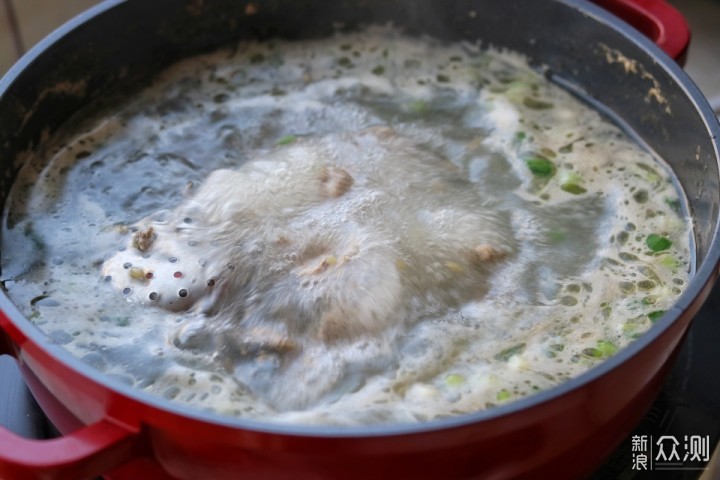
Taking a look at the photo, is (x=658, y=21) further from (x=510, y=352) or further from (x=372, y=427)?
(x=372, y=427)

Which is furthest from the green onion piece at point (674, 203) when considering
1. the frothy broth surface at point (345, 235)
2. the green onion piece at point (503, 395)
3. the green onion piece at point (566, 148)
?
the green onion piece at point (503, 395)

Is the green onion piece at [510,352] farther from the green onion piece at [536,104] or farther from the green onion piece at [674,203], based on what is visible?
the green onion piece at [536,104]

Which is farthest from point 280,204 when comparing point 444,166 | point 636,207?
point 636,207

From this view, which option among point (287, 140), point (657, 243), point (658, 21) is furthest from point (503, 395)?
point (658, 21)

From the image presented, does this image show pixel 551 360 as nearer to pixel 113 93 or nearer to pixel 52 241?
pixel 52 241

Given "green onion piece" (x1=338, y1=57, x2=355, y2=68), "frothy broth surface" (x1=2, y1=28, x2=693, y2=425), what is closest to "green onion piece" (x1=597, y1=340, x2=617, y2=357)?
"frothy broth surface" (x1=2, y1=28, x2=693, y2=425)

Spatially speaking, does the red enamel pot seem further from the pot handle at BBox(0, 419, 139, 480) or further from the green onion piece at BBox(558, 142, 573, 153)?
the green onion piece at BBox(558, 142, 573, 153)
